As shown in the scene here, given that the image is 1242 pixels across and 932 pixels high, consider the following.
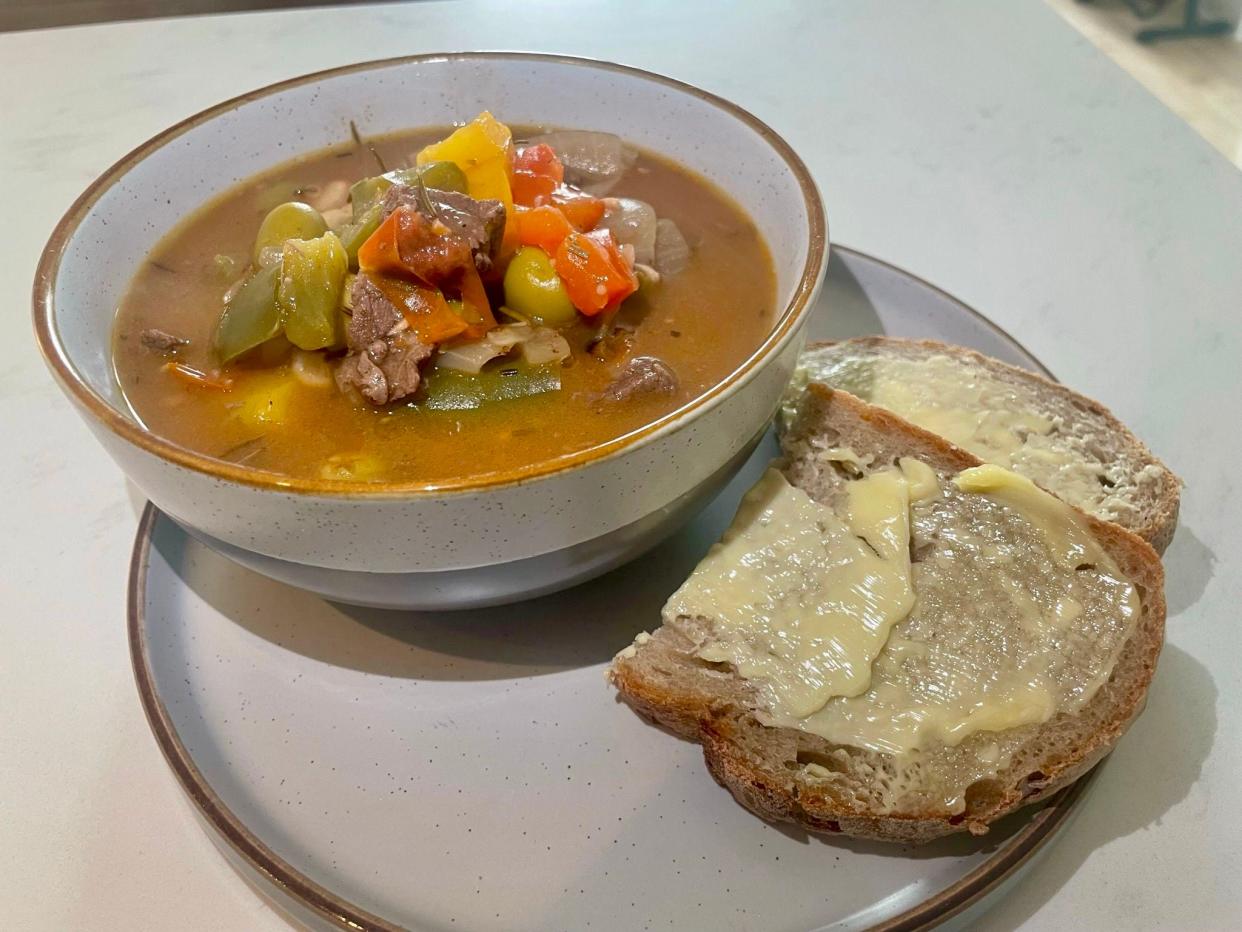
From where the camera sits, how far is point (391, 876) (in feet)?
5.11

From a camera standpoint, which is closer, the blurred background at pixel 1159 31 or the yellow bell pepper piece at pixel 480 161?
the yellow bell pepper piece at pixel 480 161

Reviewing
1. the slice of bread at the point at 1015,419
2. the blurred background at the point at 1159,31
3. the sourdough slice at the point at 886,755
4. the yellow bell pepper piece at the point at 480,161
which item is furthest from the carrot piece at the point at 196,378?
the blurred background at the point at 1159,31

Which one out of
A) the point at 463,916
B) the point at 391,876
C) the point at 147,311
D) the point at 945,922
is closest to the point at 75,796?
the point at 391,876

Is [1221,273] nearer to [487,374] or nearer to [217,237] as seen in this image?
[487,374]

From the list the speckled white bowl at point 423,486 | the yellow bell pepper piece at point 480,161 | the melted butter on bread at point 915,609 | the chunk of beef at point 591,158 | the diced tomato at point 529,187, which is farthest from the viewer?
the chunk of beef at point 591,158

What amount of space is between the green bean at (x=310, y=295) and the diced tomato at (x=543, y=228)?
0.39 m

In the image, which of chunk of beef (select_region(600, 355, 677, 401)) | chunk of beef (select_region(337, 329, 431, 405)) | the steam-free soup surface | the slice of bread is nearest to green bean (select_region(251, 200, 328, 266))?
the steam-free soup surface

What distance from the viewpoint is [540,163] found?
233 centimetres

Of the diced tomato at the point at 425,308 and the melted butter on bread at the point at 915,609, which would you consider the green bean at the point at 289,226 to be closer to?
the diced tomato at the point at 425,308

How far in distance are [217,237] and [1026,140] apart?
9.36ft

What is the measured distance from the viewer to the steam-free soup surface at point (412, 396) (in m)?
1.84

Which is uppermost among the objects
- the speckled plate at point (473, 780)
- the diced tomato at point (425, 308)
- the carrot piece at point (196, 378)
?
the diced tomato at point (425, 308)

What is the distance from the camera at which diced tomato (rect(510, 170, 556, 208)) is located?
2293 mm

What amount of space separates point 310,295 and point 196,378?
287mm
